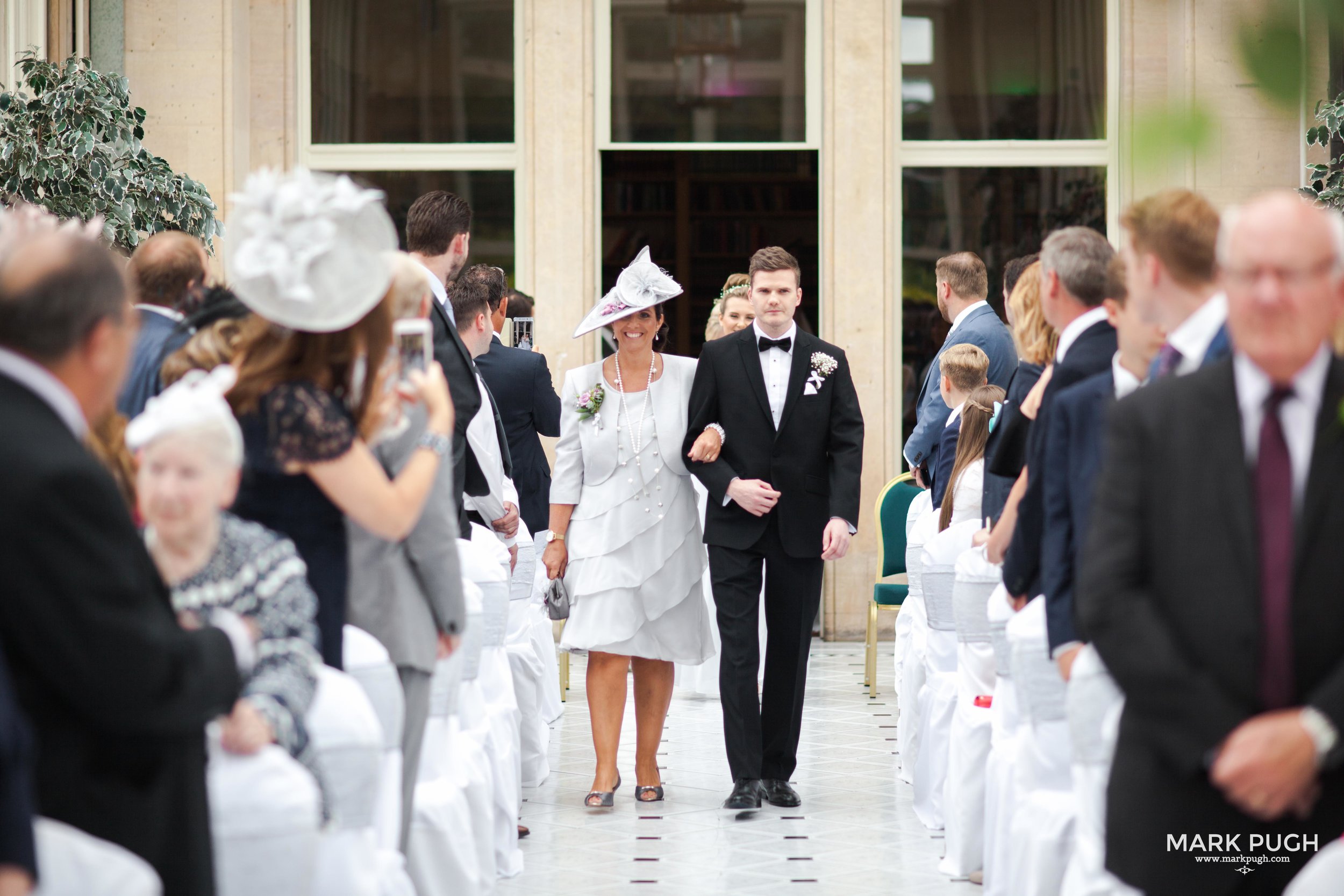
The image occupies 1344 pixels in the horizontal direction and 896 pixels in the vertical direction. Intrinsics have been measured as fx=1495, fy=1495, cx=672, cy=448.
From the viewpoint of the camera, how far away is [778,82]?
10.4 meters

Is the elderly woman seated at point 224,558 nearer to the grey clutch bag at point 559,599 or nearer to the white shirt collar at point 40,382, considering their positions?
the white shirt collar at point 40,382

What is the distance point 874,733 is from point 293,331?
488cm

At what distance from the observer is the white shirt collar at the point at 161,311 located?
3807 millimetres

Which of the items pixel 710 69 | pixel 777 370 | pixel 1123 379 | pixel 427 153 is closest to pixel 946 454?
pixel 777 370

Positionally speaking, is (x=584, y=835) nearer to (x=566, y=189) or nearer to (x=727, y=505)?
(x=727, y=505)

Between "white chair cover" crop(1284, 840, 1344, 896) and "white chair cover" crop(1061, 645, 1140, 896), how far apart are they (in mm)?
713

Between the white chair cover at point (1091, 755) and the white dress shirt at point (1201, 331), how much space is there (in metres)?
0.59

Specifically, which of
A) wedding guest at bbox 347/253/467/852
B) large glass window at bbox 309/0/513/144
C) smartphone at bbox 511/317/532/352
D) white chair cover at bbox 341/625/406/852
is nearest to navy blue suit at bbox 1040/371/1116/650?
wedding guest at bbox 347/253/467/852

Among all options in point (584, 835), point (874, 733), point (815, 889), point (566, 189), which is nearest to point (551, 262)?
point (566, 189)

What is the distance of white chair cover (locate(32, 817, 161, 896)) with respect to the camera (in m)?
1.76

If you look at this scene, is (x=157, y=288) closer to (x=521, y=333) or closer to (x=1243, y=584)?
(x=1243, y=584)

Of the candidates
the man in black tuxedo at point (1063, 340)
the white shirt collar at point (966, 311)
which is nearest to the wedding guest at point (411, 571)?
the man in black tuxedo at point (1063, 340)

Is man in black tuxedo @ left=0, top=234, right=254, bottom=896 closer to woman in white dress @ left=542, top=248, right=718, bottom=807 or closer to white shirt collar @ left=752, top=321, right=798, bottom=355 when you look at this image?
woman in white dress @ left=542, top=248, right=718, bottom=807

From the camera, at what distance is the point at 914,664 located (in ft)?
19.5
